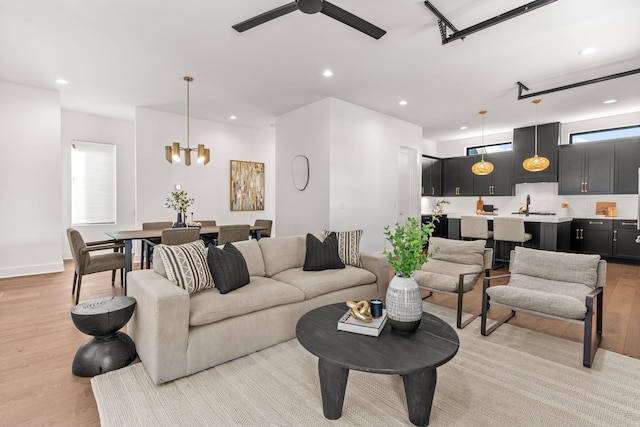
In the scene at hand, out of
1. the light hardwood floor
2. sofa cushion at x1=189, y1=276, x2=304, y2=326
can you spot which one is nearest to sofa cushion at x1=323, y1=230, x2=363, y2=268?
sofa cushion at x1=189, y1=276, x2=304, y2=326

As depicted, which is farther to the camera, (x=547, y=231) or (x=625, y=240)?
(x=625, y=240)

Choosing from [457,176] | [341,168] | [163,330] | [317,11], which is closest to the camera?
[163,330]

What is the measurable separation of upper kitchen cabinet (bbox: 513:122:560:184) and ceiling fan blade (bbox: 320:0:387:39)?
6298mm

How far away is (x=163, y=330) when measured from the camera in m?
2.04

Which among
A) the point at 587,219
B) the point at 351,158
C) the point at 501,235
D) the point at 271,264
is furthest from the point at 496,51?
the point at 587,219

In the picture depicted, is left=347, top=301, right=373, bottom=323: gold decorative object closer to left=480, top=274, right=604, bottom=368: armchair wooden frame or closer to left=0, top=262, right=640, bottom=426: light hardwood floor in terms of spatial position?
left=480, top=274, right=604, bottom=368: armchair wooden frame

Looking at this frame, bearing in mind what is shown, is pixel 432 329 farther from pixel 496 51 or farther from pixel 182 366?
pixel 496 51

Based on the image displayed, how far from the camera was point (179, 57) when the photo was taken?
3.80 m

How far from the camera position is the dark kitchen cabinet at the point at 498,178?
7.52 m

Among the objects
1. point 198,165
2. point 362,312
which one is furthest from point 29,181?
point 362,312

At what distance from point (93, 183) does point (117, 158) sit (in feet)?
2.24

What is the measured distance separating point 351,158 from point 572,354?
3.94m

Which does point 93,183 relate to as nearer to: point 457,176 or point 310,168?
point 310,168

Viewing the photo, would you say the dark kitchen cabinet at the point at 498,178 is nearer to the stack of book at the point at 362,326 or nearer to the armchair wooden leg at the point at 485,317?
the armchair wooden leg at the point at 485,317
